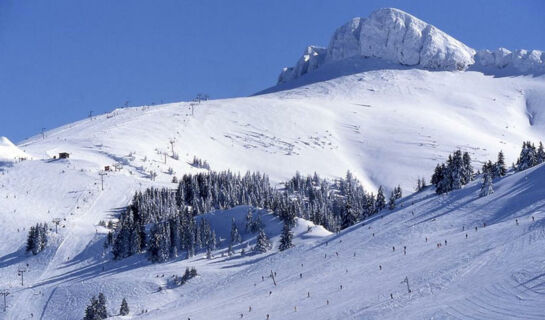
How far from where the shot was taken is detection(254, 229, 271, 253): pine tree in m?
105

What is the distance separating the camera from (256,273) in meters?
80.4

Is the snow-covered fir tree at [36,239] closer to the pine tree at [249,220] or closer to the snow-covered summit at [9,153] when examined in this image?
the pine tree at [249,220]

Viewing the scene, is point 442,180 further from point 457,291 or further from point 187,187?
point 187,187

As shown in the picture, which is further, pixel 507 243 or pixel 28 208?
pixel 28 208

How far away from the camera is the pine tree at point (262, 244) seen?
346ft

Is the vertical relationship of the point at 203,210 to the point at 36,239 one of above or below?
above

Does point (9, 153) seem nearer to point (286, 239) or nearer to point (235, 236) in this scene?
point (235, 236)

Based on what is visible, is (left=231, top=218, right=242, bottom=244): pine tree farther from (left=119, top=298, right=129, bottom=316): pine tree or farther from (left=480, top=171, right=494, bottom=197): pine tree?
(left=480, top=171, right=494, bottom=197): pine tree

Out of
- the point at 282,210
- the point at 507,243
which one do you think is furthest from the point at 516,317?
the point at 282,210

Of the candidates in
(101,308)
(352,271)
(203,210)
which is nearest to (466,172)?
(352,271)

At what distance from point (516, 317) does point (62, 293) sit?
71734 millimetres

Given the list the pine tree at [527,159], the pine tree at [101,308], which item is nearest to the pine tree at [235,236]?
the pine tree at [101,308]

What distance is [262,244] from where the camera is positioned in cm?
10575

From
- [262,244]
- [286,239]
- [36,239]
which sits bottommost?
[262,244]
